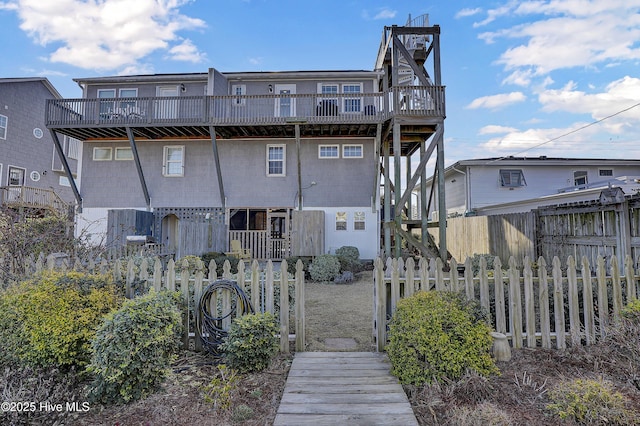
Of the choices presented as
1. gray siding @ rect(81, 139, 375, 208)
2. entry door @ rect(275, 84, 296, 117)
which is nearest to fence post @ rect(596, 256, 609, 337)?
gray siding @ rect(81, 139, 375, 208)

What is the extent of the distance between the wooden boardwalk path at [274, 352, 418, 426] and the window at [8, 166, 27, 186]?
73.1 feet

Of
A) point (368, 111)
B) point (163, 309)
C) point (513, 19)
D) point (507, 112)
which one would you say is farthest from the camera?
point (507, 112)

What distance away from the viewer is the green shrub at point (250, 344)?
349cm

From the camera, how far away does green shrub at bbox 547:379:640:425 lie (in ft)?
7.69

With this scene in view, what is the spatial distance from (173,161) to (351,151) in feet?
27.2

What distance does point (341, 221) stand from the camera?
46.8 feet

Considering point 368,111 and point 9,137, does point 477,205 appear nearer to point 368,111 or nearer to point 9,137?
point 368,111

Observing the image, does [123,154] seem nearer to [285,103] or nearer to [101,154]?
[101,154]

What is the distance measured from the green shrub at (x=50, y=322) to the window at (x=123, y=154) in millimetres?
13035

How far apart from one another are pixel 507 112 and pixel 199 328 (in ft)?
70.0

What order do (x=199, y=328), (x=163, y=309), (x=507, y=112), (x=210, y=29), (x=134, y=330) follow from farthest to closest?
(x=507, y=112) < (x=210, y=29) < (x=199, y=328) < (x=163, y=309) < (x=134, y=330)

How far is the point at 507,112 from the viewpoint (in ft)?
63.2

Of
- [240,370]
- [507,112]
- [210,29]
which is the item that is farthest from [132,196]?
[507,112]

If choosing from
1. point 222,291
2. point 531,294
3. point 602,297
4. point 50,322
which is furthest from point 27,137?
point 602,297
